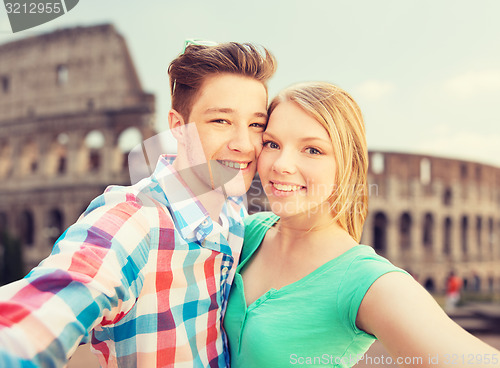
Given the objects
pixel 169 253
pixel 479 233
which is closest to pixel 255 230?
pixel 169 253

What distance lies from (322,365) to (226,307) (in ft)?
1.47

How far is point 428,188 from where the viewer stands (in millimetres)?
23359

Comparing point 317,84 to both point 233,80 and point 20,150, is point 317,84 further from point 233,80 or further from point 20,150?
point 20,150

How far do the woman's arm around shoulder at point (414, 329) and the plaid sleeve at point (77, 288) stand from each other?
771 mm

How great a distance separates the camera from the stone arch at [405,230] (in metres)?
23.3

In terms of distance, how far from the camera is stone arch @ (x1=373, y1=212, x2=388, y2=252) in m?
22.8

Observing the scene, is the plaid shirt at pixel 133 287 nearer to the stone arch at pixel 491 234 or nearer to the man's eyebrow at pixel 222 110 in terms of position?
the man's eyebrow at pixel 222 110

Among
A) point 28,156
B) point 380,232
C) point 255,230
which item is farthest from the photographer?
point 380,232

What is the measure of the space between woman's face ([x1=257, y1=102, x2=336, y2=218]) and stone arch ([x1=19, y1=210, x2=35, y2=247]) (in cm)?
1990

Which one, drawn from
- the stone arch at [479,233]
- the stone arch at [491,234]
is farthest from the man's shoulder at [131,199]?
the stone arch at [491,234]

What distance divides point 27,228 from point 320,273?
69.6ft

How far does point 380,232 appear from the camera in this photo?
2347cm

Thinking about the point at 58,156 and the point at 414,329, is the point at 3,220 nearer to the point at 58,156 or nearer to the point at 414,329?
the point at 58,156

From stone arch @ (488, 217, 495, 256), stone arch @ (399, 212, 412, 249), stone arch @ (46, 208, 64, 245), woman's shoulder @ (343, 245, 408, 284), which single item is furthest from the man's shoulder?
stone arch @ (488, 217, 495, 256)
